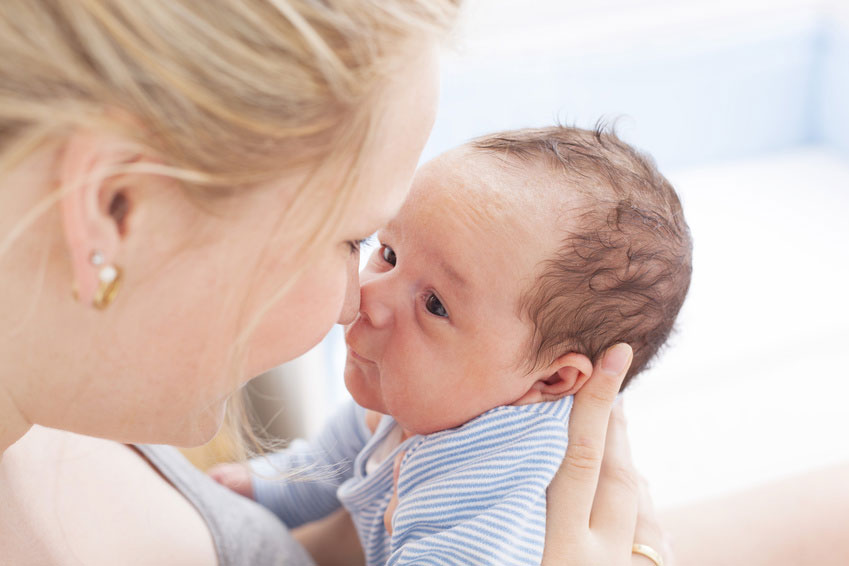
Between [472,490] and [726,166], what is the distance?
3.12m

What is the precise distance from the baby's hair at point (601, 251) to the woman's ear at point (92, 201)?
50 cm

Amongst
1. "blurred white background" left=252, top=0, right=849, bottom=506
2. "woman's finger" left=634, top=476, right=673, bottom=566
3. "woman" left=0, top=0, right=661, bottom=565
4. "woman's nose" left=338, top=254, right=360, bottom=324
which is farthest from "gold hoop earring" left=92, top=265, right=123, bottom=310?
"blurred white background" left=252, top=0, right=849, bottom=506

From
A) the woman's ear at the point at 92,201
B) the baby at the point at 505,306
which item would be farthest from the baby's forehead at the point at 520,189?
the woman's ear at the point at 92,201

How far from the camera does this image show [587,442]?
949 mm

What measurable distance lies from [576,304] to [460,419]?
0.20 meters

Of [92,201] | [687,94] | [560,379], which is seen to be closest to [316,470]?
[560,379]

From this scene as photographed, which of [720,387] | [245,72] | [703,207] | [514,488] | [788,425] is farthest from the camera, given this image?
[703,207]

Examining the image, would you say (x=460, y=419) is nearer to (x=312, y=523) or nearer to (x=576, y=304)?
(x=576, y=304)

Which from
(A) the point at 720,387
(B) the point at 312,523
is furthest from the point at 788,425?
(B) the point at 312,523

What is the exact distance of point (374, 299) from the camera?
978 mm

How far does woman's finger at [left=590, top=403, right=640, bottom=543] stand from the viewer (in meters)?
0.96

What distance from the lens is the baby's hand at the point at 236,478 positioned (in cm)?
133

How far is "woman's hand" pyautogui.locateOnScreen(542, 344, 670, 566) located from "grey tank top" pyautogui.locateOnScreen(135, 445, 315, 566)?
1.24ft

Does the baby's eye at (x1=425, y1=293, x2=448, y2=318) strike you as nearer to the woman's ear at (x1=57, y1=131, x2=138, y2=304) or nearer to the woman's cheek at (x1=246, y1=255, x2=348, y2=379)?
the woman's cheek at (x1=246, y1=255, x2=348, y2=379)
